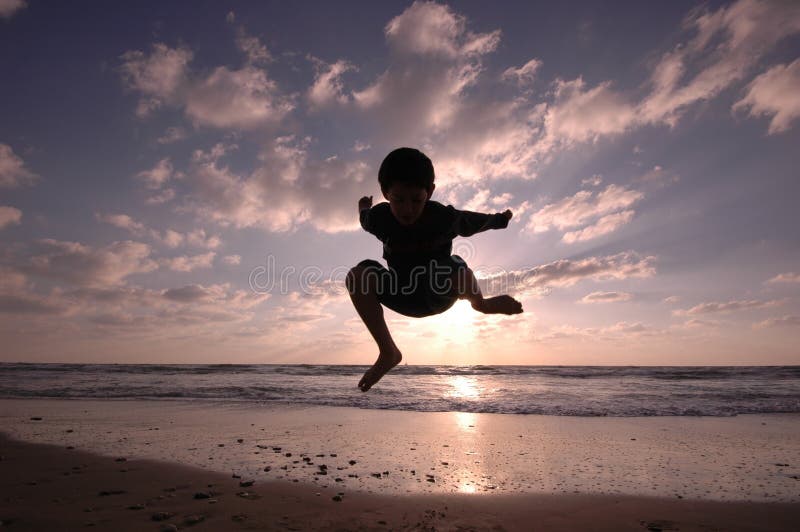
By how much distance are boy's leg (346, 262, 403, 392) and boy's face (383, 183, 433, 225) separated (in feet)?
1.83

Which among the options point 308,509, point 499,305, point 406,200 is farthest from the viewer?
point 308,509

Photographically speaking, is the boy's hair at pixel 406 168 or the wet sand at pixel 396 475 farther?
the wet sand at pixel 396 475

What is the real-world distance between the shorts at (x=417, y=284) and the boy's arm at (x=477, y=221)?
1.00 ft

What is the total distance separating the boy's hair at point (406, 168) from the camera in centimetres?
342

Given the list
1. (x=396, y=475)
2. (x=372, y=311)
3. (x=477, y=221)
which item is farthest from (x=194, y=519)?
(x=477, y=221)

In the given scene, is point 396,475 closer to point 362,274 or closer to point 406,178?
point 362,274

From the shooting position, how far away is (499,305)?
4219 millimetres

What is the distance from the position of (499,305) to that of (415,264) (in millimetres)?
863

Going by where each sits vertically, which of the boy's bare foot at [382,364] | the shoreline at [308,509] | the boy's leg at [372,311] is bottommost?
the shoreline at [308,509]

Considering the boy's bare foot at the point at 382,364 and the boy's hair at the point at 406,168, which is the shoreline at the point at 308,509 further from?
the boy's hair at the point at 406,168

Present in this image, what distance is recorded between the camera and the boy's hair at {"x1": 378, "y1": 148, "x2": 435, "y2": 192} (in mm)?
3420

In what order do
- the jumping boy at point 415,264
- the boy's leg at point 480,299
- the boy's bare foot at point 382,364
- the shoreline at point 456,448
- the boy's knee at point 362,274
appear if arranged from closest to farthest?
the jumping boy at point 415,264
the boy's knee at point 362,274
the boy's leg at point 480,299
the boy's bare foot at point 382,364
the shoreline at point 456,448

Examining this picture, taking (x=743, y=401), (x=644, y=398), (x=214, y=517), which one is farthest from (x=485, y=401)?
(x=214, y=517)

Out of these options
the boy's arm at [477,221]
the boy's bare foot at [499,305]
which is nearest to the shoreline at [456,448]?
the boy's bare foot at [499,305]
